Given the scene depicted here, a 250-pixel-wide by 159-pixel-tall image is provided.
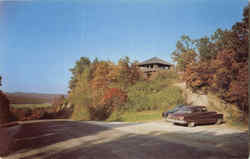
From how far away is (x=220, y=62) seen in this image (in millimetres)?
6262

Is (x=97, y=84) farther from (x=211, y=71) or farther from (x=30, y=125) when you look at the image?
(x=211, y=71)

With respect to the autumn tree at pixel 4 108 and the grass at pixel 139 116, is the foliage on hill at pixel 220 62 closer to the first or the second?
the grass at pixel 139 116

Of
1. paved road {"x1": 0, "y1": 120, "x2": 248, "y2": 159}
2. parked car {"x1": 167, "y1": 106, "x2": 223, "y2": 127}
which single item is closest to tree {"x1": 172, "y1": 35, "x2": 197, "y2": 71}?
parked car {"x1": 167, "y1": 106, "x2": 223, "y2": 127}

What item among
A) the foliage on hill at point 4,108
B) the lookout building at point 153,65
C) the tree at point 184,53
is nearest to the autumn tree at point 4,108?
the foliage on hill at point 4,108

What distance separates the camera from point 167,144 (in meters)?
4.43

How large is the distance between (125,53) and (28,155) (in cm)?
474

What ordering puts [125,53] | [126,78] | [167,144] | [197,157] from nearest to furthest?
[197,157] → [167,144] → [125,53] → [126,78]

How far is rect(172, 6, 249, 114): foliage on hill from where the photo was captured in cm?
561

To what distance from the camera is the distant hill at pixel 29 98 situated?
575cm

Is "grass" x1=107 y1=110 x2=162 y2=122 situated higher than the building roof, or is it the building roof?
the building roof

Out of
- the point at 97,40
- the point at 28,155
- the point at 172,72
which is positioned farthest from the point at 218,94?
the point at 28,155

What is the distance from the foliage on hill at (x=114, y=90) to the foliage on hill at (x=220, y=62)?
854 mm

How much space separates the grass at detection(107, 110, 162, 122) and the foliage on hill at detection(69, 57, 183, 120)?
0.24 m

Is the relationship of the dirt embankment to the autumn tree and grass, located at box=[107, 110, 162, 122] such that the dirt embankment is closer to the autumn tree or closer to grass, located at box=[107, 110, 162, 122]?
grass, located at box=[107, 110, 162, 122]
